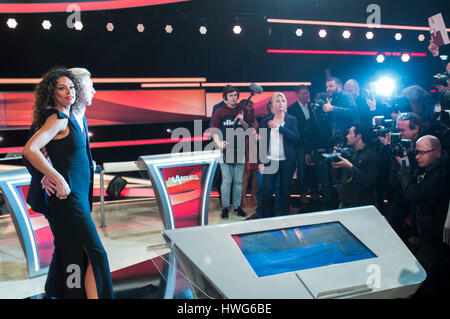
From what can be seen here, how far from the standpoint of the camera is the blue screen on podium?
1.28 m

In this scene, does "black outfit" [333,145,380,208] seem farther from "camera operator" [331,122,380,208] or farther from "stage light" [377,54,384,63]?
"stage light" [377,54,384,63]

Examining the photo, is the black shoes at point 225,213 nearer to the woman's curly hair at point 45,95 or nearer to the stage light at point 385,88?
the stage light at point 385,88

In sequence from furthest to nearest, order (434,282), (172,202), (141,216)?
(141,216) → (172,202) → (434,282)

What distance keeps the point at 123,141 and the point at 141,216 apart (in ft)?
4.71

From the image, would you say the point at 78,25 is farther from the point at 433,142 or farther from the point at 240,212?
the point at 433,142

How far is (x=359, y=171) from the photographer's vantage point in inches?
137

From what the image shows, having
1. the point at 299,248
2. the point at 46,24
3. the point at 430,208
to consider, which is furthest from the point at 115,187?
the point at 299,248

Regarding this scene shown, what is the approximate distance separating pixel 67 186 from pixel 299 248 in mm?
1285

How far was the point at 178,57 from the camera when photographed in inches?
239

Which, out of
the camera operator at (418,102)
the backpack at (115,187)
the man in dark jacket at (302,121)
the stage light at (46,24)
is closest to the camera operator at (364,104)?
the camera operator at (418,102)

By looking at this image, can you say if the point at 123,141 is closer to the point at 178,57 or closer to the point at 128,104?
the point at 128,104

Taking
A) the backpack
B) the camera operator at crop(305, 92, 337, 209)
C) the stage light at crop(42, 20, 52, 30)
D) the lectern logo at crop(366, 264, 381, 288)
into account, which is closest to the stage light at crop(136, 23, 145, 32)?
the stage light at crop(42, 20, 52, 30)

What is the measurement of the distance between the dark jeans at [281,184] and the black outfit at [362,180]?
2.73 ft

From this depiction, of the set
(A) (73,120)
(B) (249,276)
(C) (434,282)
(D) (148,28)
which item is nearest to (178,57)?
(D) (148,28)
